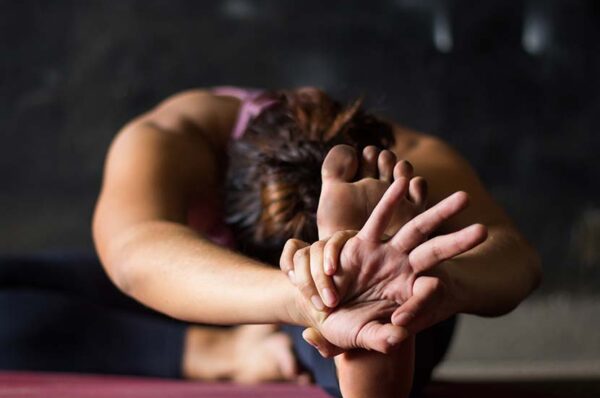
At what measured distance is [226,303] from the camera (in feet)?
2.02

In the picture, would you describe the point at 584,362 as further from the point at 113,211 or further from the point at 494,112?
the point at 113,211

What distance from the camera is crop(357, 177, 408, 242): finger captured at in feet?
1.64

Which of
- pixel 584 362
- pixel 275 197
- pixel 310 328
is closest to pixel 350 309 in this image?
pixel 310 328

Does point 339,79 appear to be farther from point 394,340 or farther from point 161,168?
point 394,340

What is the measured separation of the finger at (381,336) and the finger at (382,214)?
5 cm

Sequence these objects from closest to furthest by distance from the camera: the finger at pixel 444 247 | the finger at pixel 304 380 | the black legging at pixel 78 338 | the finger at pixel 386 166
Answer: the finger at pixel 444 247 < the finger at pixel 386 166 < the finger at pixel 304 380 < the black legging at pixel 78 338

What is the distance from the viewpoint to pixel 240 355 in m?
1.07

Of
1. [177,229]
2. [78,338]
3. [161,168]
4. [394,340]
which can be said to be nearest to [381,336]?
[394,340]

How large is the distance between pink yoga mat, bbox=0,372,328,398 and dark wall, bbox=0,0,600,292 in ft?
2.15

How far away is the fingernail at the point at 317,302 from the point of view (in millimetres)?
518

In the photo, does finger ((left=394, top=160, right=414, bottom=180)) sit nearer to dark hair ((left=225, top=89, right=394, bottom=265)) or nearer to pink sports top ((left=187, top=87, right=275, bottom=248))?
dark hair ((left=225, top=89, right=394, bottom=265))

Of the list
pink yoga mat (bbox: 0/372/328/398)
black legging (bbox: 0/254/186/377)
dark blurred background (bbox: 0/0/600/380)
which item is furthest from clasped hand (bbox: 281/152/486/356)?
dark blurred background (bbox: 0/0/600/380)

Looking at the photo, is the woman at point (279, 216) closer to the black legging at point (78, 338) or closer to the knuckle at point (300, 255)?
the knuckle at point (300, 255)

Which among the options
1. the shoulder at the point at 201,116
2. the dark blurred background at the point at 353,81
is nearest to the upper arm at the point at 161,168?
the shoulder at the point at 201,116
